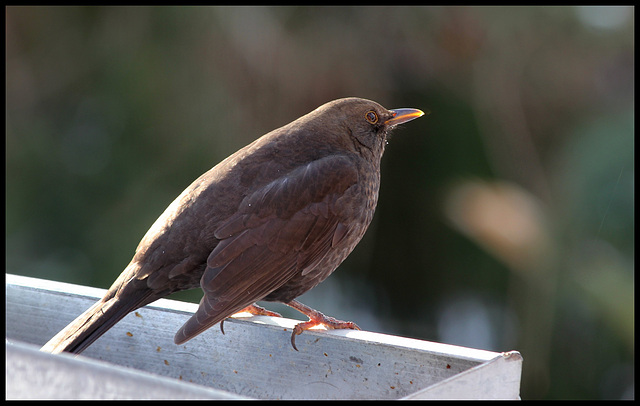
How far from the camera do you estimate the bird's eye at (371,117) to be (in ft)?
11.1

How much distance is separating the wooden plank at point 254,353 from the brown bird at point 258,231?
10cm

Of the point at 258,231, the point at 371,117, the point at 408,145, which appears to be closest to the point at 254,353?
the point at 258,231

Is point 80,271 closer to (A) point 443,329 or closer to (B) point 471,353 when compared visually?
(A) point 443,329

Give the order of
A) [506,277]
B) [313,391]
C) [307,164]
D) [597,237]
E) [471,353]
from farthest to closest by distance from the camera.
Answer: [506,277] → [597,237] → [307,164] → [313,391] → [471,353]

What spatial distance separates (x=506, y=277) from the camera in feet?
16.3

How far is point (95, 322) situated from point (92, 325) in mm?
18

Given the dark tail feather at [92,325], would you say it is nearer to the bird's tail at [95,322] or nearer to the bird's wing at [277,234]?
the bird's tail at [95,322]

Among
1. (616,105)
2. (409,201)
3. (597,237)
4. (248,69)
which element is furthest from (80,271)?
(616,105)

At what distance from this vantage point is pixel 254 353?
8.25 ft

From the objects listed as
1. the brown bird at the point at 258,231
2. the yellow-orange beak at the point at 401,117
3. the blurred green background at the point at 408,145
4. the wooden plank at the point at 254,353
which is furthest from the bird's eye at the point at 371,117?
the blurred green background at the point at 408,145

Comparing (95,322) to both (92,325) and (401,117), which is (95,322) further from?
(401,117)

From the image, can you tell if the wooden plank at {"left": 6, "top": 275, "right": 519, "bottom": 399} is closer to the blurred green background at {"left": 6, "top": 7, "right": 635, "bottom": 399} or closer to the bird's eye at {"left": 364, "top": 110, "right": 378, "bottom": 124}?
the bird's eye at {"left": 364, "top": 110, "right": 378, "bottom": 124}

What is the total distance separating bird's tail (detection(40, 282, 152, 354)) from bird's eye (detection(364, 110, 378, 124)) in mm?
1301

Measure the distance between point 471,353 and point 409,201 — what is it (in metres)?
3.20
